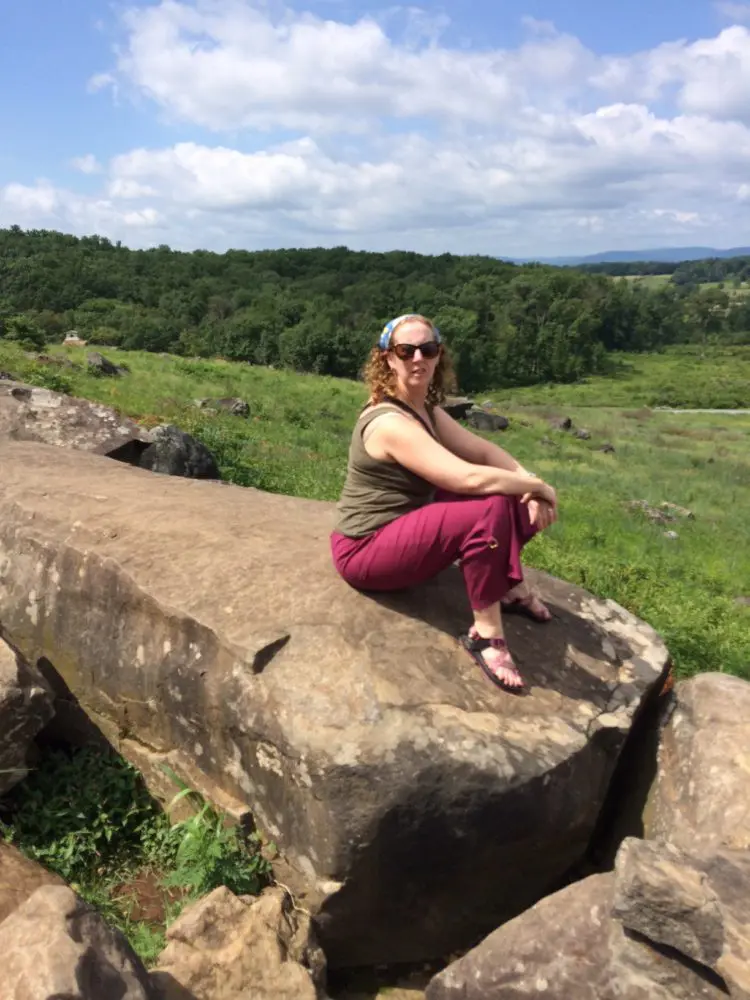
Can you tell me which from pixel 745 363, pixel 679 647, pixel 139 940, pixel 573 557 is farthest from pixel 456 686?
pixel 745 363

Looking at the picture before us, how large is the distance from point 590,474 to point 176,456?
19139 mm

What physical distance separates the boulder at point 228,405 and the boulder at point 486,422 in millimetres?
16177

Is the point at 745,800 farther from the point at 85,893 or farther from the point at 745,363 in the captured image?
the point at 745,363

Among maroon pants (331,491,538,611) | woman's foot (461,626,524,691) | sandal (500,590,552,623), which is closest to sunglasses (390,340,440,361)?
maroon pants (331,491,538,611)

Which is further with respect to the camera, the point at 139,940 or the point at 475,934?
the point at 475,934

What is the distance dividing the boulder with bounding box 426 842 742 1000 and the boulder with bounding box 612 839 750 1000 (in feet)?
0.09

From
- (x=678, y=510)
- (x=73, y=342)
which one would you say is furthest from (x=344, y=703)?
(x=73, y=342)

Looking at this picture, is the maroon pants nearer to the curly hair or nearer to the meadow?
the curly hair

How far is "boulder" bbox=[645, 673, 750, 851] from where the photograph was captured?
532 cm

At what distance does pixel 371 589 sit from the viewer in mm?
5945

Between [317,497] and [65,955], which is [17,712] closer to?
[65,955]

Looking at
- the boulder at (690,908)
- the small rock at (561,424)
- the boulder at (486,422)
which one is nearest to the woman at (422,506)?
the boulder at (690,908)

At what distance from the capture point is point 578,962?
4.32 meters

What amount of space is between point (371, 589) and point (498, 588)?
100 centimetres
